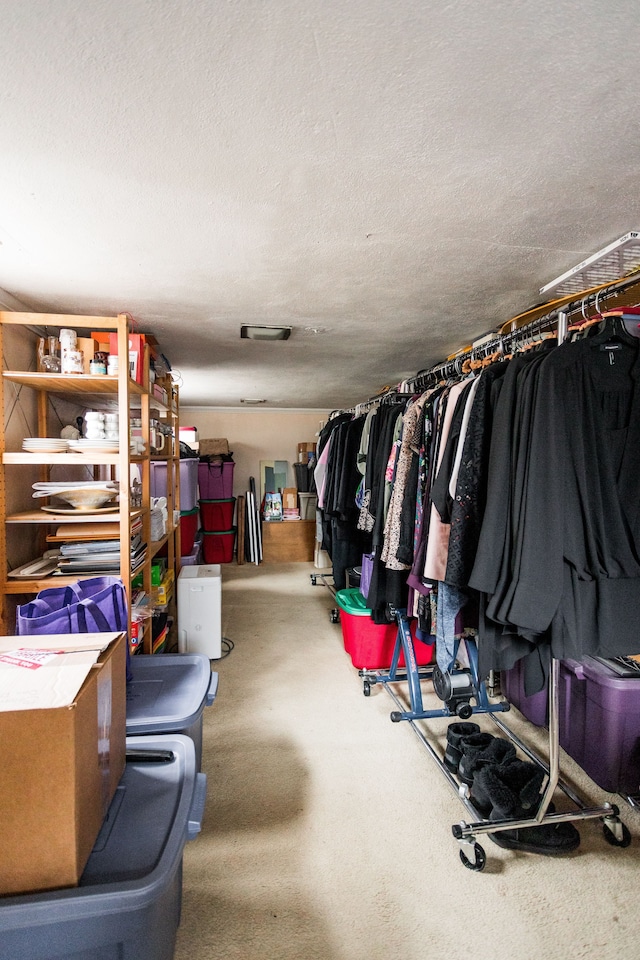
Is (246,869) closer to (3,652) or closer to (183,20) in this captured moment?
(3,652)

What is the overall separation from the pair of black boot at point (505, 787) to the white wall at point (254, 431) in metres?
5.00

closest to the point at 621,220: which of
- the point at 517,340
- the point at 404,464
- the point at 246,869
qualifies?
the point at 517,340

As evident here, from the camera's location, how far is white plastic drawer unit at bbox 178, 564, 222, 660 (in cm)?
295

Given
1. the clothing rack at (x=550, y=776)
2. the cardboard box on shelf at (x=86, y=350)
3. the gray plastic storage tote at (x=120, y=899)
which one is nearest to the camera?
the gray plastic storage tote at (x=120, y=899)

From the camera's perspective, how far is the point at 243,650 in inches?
124

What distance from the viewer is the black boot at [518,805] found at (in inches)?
59.2

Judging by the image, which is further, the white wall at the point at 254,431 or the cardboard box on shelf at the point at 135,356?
the white wall at the point at 254,431

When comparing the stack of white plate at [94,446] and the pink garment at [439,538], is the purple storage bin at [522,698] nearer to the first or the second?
the pink garment at [439,538]

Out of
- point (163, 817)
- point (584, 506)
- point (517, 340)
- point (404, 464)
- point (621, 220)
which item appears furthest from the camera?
point (404, 464)

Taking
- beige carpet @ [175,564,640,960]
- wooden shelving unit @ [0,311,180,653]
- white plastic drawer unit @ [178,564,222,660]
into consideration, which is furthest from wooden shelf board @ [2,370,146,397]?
beige carpet @ [175,564,640,960]

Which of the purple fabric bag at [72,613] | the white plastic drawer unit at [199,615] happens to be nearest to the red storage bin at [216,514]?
the white plastic drawer unit at [199,615]

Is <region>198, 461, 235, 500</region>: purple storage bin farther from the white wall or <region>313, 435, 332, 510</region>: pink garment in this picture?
<region>313, 435, 332, 510</region>: pink garment

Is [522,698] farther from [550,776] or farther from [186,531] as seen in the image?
[186,531]

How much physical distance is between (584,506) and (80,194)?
5.42ft
